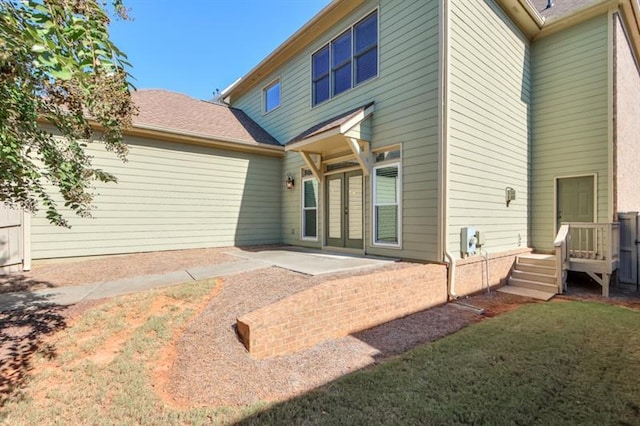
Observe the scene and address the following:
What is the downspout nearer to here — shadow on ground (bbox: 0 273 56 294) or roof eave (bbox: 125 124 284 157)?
roof eave (bbox: 125 124 284 157)

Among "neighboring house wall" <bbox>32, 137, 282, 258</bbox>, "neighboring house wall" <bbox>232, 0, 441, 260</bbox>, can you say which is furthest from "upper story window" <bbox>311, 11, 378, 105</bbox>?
"neighboring house wall" <bbox>32, 137, 282, 258</bbox>

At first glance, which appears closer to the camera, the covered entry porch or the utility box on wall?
the utility box on wall

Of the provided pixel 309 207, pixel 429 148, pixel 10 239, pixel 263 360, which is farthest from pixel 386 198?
pixel 10 239

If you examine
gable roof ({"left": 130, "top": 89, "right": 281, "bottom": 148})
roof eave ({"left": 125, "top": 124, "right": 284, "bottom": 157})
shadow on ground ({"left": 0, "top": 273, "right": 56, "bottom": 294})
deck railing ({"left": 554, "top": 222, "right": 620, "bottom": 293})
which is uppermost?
gable roof ({"left": 130, "top": 89, "right": 281, "bottom": 148})

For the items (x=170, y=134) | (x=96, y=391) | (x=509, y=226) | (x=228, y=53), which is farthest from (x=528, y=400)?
(x=228, y=53)

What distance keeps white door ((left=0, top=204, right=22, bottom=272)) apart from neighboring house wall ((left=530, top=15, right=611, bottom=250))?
11.9 m

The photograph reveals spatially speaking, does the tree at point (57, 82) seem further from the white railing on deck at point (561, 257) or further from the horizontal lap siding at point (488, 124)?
the white railing on deck at point (561, 257)

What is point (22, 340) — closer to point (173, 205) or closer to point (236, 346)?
point (236, 346)

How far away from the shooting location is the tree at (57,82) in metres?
1.79

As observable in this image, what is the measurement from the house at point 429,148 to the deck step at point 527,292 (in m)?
0.28

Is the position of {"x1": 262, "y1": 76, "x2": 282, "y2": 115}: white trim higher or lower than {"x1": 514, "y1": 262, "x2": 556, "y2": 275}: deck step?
higher

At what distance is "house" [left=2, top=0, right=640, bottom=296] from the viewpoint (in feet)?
20.4

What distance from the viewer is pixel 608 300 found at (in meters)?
6.01

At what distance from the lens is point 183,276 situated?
18.1ft
